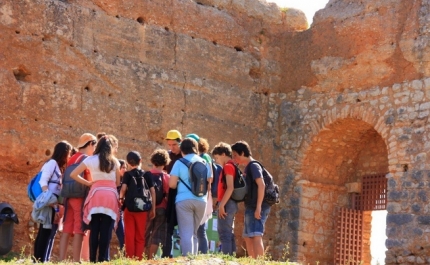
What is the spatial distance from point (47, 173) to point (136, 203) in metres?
1.08

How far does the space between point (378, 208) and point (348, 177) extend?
78cm

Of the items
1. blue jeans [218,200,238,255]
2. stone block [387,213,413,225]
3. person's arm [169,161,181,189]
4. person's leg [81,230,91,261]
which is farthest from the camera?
stone block [387,213,413,225]

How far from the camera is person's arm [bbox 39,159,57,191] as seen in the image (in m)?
10.3

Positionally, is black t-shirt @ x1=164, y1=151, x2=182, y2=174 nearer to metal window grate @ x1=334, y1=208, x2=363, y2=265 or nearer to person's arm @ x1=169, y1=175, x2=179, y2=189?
person's arm @ x1=169, y1=175, x2=179, y2=189

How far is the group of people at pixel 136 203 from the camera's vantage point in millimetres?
9953

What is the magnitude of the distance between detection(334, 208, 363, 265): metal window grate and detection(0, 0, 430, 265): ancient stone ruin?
0.03 meters

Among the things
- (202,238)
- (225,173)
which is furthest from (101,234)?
(225,173)

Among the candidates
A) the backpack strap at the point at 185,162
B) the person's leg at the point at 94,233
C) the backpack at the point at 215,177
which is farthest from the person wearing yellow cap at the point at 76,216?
the backpack at the point at 215,177

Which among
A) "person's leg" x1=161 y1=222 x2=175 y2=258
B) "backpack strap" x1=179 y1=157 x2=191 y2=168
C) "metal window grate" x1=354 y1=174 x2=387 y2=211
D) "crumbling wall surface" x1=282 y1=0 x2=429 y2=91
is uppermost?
"crumbling wall surface" x1=282 y1=0 x2=429 y2=91

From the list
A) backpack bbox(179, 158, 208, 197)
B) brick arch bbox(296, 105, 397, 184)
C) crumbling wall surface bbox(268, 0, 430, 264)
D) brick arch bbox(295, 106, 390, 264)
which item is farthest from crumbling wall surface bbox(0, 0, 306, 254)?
backpack bbox(179, 158, 208, 197)

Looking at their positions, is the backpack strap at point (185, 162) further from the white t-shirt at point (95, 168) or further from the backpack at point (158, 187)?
the white t-shirt at point (95, 168)

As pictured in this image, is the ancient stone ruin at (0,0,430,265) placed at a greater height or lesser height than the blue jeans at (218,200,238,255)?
greater

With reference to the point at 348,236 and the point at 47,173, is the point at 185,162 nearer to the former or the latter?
the point at 47,173

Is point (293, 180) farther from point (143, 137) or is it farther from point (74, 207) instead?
point (74, 207)
